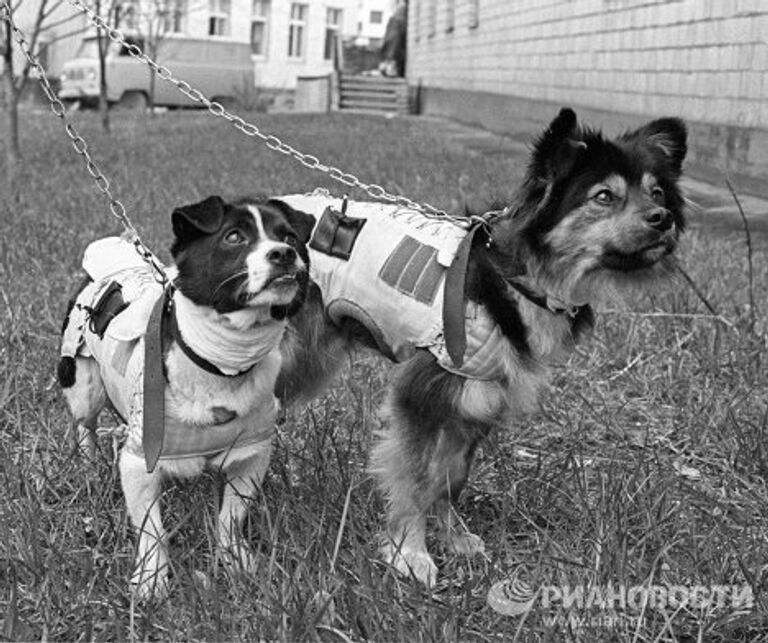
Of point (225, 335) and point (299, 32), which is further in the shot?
point (299, 32)

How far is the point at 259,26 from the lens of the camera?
38969mm

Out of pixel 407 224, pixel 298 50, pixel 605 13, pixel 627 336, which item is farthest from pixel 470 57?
pixel 407 224

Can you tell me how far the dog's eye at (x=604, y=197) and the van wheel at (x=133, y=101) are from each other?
28.5 meters

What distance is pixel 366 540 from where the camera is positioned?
3385 mm

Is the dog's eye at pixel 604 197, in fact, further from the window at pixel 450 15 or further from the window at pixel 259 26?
the window at pixel 259 26

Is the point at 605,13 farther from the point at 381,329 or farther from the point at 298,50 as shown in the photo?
the point at 298,50

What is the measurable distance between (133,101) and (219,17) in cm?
793

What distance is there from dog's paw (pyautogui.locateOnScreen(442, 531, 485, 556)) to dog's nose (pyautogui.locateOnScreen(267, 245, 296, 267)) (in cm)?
113

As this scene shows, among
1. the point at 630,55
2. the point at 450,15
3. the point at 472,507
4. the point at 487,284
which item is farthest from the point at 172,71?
the point at 487,284

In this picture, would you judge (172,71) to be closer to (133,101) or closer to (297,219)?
(133,101)

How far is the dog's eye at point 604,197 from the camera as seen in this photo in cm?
319

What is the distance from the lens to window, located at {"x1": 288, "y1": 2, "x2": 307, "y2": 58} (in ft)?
130

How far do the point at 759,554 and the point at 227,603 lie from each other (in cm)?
140

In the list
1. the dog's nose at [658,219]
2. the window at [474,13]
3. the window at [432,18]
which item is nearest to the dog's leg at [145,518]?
the dog's nose at [658,219]
